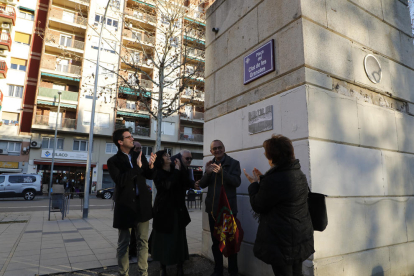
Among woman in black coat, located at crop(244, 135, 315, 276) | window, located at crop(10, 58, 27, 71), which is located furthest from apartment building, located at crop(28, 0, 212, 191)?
woman in black coat, located at crop(244, 135, 315, 276)

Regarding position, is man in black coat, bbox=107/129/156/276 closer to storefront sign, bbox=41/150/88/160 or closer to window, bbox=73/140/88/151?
storefront sign, bbox=41/150/88/160

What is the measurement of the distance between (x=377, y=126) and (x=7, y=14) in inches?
1351

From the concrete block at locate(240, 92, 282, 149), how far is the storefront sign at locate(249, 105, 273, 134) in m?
0.05

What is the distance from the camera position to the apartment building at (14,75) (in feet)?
85.6

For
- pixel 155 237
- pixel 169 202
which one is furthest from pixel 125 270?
pixel 169 202

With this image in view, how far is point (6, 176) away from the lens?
64.7 ft

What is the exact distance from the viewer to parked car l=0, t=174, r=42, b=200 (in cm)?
1941

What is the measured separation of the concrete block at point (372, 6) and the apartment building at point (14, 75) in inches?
1182

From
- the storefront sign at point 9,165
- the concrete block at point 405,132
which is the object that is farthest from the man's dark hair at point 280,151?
the storefront sign at point 9,165

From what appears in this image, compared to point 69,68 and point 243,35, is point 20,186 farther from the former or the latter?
point 243,35

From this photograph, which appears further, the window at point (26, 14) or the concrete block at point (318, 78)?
the window at point (26, 14)

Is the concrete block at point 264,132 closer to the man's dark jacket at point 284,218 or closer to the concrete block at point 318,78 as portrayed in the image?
the concrete block at point 318,78

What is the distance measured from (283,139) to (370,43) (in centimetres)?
296

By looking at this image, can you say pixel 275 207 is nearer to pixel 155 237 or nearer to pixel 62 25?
pixel 155 237
